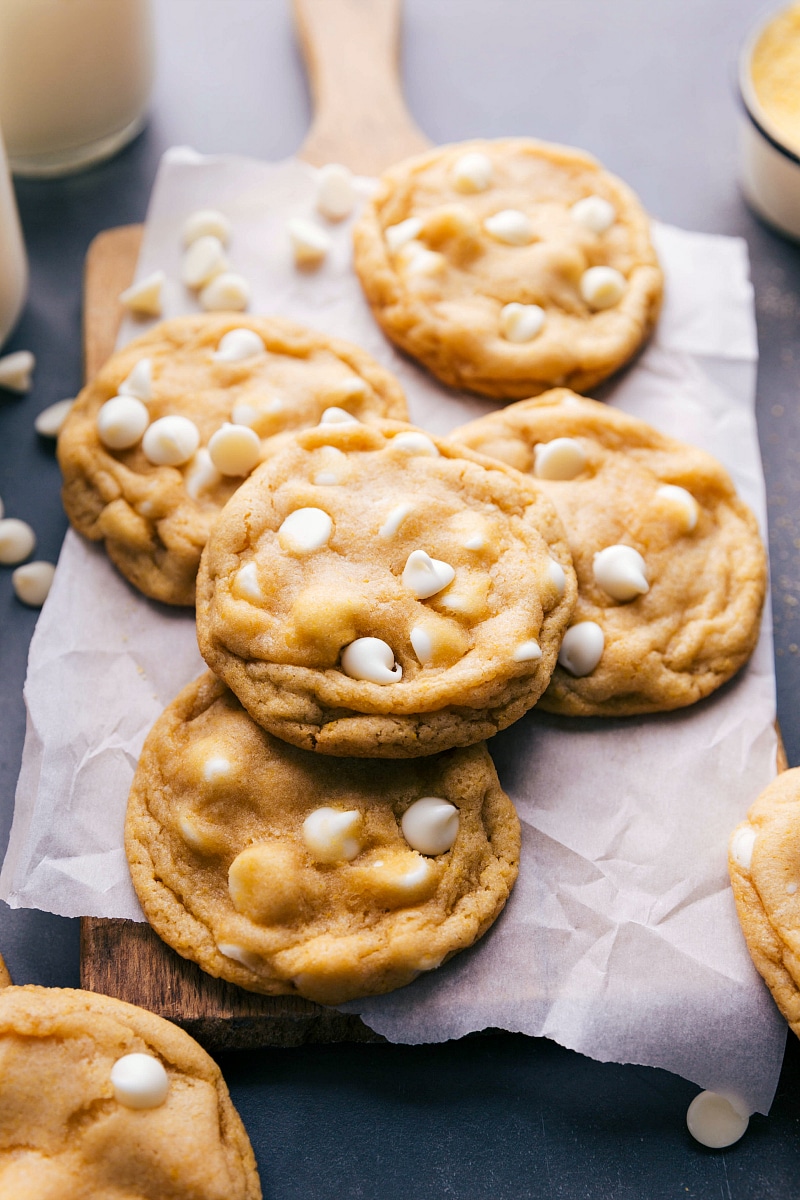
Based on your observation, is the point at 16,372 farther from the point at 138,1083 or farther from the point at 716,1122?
the point at 716,1122

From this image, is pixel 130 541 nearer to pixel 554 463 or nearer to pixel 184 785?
pixel 184 785

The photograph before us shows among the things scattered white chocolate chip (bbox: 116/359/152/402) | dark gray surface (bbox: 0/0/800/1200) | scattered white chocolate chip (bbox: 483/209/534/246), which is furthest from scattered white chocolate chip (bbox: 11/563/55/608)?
scattered white chocolate chip (bbox: 483/209/534/246)

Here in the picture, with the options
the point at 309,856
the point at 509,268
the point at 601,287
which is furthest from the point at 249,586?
the point at 601,287

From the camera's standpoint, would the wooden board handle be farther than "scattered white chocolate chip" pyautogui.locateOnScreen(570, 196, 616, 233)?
Yes

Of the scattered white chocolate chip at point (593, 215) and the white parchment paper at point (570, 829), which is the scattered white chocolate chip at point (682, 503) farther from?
the scattered white chocolate chip at point (593, 215)

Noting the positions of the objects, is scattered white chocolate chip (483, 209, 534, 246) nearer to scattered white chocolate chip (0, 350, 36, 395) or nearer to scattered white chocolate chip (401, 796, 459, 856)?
scattered white chocolate chip (0, 350, 36, 395)

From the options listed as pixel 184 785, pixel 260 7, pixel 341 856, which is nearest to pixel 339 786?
pixel 341 856

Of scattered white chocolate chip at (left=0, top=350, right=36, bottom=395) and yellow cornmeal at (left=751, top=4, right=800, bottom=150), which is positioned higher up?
yellow cornmeal at (left=751, top=4, right=800, bottom=150)
